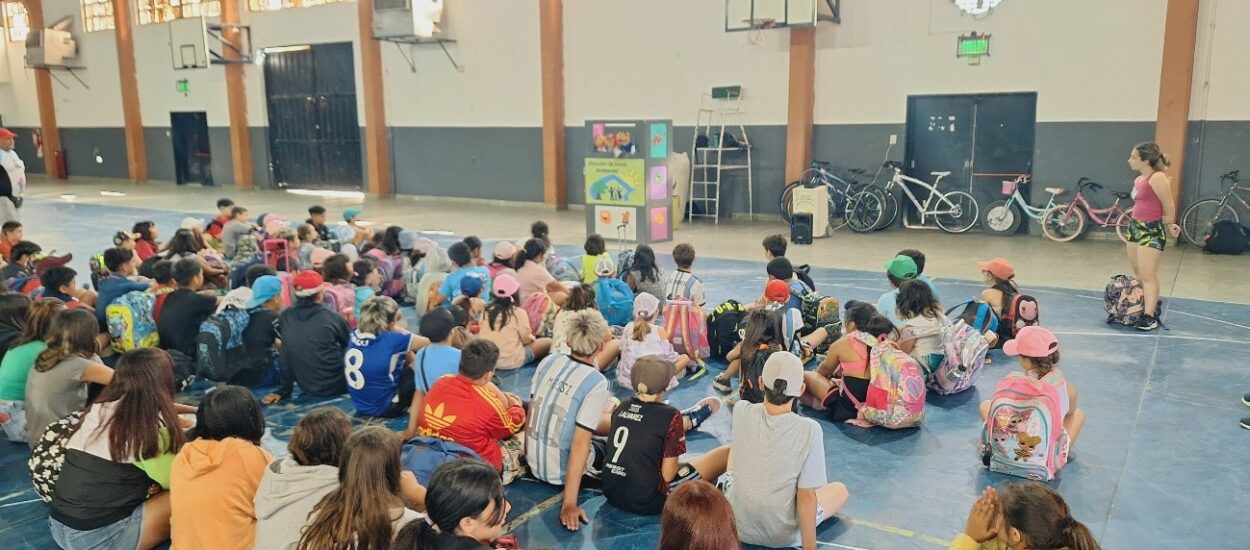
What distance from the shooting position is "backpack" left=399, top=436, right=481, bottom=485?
12.8ft

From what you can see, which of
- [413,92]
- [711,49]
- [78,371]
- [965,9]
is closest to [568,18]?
[711,49]

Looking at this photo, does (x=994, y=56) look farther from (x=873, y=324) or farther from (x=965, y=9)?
(x=873, y=324)

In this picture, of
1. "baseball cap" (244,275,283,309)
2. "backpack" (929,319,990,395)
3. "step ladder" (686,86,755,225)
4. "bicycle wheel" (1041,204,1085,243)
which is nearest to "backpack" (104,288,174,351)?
"baseball cap" (244,275,283,309)

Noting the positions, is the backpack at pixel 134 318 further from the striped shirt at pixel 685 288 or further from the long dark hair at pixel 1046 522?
the long dark hair at pixel 1046 522

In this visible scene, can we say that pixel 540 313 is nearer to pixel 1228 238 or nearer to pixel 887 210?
pixel 887 210

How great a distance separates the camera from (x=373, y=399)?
5828 millimetres

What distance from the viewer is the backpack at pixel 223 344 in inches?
243

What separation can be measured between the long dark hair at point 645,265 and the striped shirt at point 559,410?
10.8ft

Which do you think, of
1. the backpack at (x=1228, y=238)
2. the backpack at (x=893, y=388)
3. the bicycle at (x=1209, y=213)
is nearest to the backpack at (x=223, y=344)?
the backpack at (x=893, y=388)

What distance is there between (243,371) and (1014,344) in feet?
16.9

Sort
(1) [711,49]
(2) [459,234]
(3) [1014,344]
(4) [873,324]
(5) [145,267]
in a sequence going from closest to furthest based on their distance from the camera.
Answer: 1. (3) [1014,344]
2. (4) [873,324]
3. (5) [145,267]
4. (2) [459,234]
5. (1) [711,49]

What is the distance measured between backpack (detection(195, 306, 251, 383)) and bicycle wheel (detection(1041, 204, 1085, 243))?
38.1 ft

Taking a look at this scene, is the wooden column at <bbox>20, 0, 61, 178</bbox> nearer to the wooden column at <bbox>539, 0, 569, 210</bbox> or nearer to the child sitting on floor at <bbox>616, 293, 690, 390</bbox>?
the wooden column at <bbox>539, 0, 569, 210</bbox>

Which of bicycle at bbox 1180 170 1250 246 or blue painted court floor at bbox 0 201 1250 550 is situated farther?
bicycle at bbox 1180 170 1250 246
